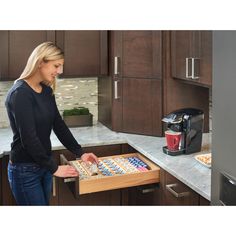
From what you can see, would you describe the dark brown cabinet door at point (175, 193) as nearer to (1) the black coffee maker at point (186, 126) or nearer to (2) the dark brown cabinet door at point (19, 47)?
(1) the black coffee maker at point (186, 126)

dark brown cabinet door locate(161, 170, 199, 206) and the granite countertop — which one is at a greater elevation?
the granite countertop

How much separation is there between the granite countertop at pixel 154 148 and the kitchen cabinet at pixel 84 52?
265 millimetres

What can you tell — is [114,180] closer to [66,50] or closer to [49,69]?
[49,69]

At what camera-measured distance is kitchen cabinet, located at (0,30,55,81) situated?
197cm

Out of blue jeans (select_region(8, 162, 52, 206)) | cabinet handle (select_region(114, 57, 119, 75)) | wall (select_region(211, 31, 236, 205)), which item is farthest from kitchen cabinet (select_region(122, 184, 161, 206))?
wall (select_region(211, 31, 236, 205))

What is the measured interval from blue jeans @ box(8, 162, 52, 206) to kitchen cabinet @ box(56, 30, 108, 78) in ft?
2.16

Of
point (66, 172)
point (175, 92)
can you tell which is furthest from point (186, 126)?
point (66, 172)

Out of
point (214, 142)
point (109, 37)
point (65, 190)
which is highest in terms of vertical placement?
point (109, 37)

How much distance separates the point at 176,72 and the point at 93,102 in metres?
0.52

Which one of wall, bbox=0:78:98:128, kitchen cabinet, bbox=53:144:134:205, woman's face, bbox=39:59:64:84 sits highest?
woman's face, bbox=39:59:64:84

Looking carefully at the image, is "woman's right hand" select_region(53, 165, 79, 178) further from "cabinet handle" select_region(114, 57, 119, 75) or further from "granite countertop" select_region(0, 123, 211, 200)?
"cabinet handle" select_region(114, 57, 119, 75)
